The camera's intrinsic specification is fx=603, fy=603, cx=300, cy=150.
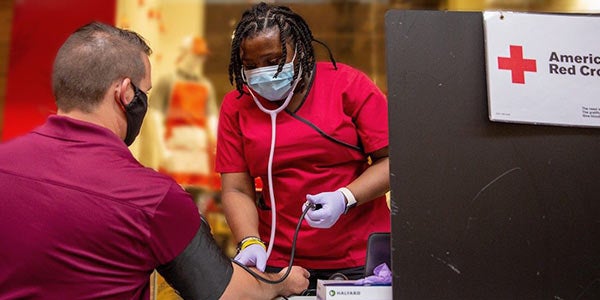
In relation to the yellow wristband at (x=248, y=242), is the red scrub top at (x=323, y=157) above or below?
above

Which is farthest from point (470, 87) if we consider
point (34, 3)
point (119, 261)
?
point (34, 3)

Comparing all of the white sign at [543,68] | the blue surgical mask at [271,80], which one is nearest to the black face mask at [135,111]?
the blue surgical mask at [271,80]

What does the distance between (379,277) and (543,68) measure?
451 millimetres

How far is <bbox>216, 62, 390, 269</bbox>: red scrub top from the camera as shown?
4.45ft

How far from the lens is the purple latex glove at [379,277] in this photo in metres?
1.03

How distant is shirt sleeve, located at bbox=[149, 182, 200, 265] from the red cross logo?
0.57m

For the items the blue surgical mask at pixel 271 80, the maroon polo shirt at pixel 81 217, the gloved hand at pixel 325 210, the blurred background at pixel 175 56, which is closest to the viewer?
the maroon polo shirt at pixel 81 217

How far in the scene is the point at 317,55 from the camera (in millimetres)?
1514

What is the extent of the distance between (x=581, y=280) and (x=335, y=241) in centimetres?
54

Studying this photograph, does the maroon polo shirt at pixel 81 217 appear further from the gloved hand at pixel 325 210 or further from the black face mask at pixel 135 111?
the gloved hand at pixel 325 210

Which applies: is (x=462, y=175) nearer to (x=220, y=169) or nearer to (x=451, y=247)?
(x=451, y=247)

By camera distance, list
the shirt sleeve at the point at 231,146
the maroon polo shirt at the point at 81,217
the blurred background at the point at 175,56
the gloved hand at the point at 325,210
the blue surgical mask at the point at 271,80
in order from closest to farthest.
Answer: the maroon polo shirt at the point at 81,217, the gloved hand at the point at 325,210, the blue surgical mask at the point at 271,80, the shirt sleeve at the point at 231,146, the blurred background at the point at 175,56

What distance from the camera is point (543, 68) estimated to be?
1011mm

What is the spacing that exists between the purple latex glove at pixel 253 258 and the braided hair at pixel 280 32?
0.38 metres
